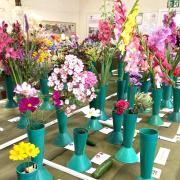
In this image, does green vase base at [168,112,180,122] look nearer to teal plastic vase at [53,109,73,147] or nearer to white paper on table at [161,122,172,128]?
white paper on table at [161,122,172,128]

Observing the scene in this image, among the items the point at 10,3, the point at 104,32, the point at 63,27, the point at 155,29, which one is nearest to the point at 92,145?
the point at 104,32

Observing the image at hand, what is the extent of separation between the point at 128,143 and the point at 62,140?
326mm

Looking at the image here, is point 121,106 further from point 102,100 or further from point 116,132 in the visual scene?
point 102,100

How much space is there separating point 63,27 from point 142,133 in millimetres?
5287

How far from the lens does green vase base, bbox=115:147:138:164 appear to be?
1057mm

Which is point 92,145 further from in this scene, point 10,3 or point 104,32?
point 10,3

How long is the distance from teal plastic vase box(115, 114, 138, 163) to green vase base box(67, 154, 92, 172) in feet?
0.49

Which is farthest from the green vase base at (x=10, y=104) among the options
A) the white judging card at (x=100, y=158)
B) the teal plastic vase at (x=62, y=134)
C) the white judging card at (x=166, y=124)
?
the white judging card at (x=166, y=124)

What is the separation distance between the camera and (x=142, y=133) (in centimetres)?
87

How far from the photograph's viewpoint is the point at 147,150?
33.9 inches

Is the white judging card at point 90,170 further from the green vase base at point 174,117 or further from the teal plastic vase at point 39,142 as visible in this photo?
the green vase base at point 174,117

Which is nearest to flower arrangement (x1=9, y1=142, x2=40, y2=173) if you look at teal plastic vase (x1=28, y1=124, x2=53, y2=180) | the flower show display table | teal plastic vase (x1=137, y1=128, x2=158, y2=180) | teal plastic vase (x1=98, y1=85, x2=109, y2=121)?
teal plastic vase (x1=28, y1=124, x2=53, y2=180)

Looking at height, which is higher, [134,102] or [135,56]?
[135,56]

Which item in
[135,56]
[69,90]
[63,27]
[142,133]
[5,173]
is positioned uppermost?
[63,27]
